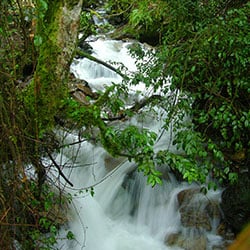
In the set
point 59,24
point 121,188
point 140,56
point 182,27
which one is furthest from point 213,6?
point 121,188

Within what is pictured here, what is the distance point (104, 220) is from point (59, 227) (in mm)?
822

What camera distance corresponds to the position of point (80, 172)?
5.18 metres

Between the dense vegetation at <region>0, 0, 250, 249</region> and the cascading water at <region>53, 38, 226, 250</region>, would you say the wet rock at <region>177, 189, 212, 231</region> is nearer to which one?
the cascading water at <region>53, 38, 226, 250</region>

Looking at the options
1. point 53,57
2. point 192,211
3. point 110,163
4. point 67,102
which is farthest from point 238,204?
point 53,57

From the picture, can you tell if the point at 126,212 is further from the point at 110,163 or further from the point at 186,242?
the point at 186,242

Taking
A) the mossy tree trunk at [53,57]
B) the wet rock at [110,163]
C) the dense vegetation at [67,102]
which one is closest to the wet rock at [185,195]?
the dense vegetation at [67,102]

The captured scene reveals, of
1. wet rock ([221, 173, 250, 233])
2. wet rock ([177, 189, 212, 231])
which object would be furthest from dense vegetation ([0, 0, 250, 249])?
wet rock ([177, 189, 212, 231])

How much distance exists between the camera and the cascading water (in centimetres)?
431

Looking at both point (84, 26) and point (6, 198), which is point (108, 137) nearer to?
point (6, 198)

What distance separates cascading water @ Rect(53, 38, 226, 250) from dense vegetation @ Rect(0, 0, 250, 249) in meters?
0.93

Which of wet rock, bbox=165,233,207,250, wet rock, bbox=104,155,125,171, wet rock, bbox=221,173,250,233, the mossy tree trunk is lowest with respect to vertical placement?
wet rock, bbox=165,233,207,250

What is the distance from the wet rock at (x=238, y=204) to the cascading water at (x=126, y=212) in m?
0.23

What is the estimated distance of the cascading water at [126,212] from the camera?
170 inches

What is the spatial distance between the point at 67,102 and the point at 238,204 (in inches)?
90.9
